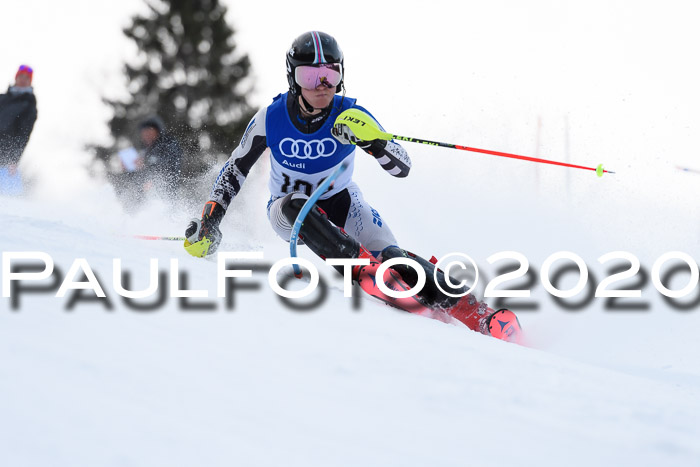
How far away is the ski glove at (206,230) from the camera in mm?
3842

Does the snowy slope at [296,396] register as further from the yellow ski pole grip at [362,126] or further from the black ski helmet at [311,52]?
the black ski helmet at [311,52]

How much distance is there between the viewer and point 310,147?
371 centimetres

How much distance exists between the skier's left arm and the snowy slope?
116 cm

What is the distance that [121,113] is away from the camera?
48.0 ft

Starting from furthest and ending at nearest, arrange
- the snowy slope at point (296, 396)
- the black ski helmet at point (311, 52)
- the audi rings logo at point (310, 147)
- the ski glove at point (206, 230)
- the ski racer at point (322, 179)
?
the ski glove at point (206, 230), the audi rings logo at point (310, 147), the black ski helmet at point (311, 52), the ski racer at point (322, 179), the snowy slope at point (296, 396)

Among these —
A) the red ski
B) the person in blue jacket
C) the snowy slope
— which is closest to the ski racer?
the red ski

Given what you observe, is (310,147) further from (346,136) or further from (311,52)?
(311,52)

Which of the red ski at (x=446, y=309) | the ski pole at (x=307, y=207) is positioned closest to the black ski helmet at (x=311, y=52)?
the ski pole at (x=307, y=207)

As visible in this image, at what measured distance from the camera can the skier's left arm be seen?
3418 mm

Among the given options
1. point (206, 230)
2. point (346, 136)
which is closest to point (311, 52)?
point (346, 136)

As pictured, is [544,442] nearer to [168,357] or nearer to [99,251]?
[168,357]

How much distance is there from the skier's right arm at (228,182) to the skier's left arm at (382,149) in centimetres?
57

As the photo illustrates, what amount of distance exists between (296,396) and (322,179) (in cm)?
229

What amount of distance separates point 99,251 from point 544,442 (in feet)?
7.49
